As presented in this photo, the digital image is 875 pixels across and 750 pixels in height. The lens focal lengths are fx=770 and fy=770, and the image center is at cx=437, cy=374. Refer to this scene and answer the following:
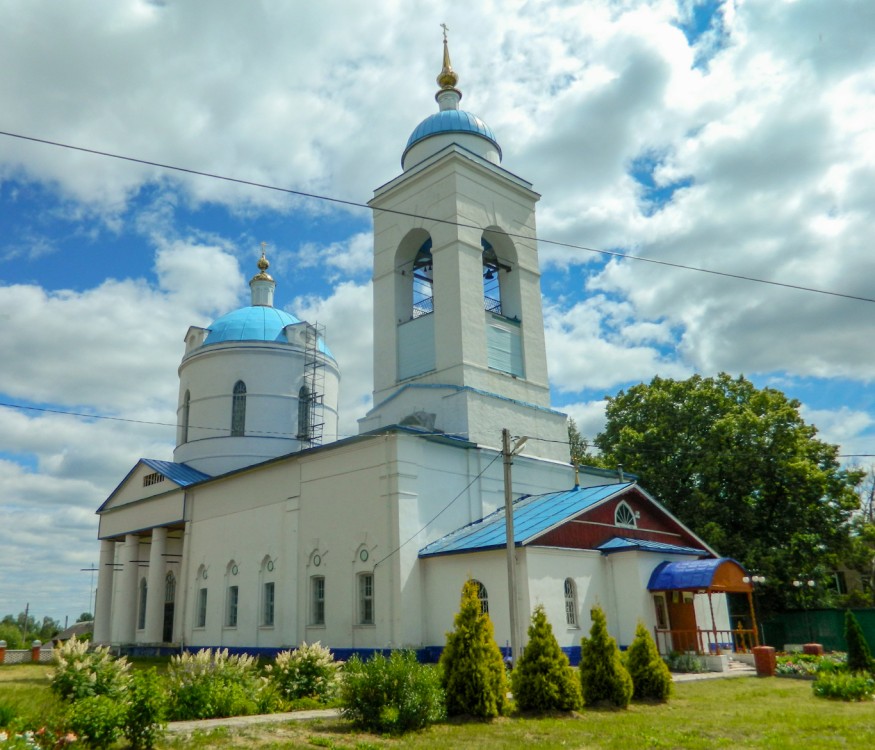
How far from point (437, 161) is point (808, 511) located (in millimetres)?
19664

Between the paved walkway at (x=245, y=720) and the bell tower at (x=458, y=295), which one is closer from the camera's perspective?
the paved walkway at (x=245, y=720)

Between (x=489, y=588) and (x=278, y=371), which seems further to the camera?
(x=278, y=371)

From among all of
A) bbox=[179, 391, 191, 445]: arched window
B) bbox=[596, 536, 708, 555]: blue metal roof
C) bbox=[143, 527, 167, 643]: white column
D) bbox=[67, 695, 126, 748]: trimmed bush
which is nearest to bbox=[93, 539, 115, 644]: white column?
bbox=[143, 527, 167, 643]: white column

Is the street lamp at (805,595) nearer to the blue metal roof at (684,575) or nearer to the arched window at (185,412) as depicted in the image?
the blue metal roof at (684,575)

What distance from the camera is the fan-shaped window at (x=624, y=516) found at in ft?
76.1

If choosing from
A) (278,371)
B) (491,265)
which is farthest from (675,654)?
(278,371)

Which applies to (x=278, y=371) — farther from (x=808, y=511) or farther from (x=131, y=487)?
(x=808, y=511)

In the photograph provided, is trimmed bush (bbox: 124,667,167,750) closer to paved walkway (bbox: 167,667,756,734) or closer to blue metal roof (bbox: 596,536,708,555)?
paved walkway (bbox: 167,667,756,734)

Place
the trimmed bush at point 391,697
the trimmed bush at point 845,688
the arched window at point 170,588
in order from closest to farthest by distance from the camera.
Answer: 1. the trimmed bush at point 391,697
2. the trimmed bush at point 845,688
3. the arched window at point 170,588

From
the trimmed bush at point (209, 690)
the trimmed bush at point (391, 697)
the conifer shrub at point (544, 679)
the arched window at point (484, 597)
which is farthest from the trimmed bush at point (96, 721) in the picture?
the arched window at point (484, 597)

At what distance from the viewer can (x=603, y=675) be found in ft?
45.9

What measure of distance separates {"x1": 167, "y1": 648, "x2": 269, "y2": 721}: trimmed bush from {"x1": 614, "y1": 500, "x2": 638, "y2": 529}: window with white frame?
1297cm

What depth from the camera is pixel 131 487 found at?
3509cm

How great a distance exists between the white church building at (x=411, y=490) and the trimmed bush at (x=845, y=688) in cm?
543
